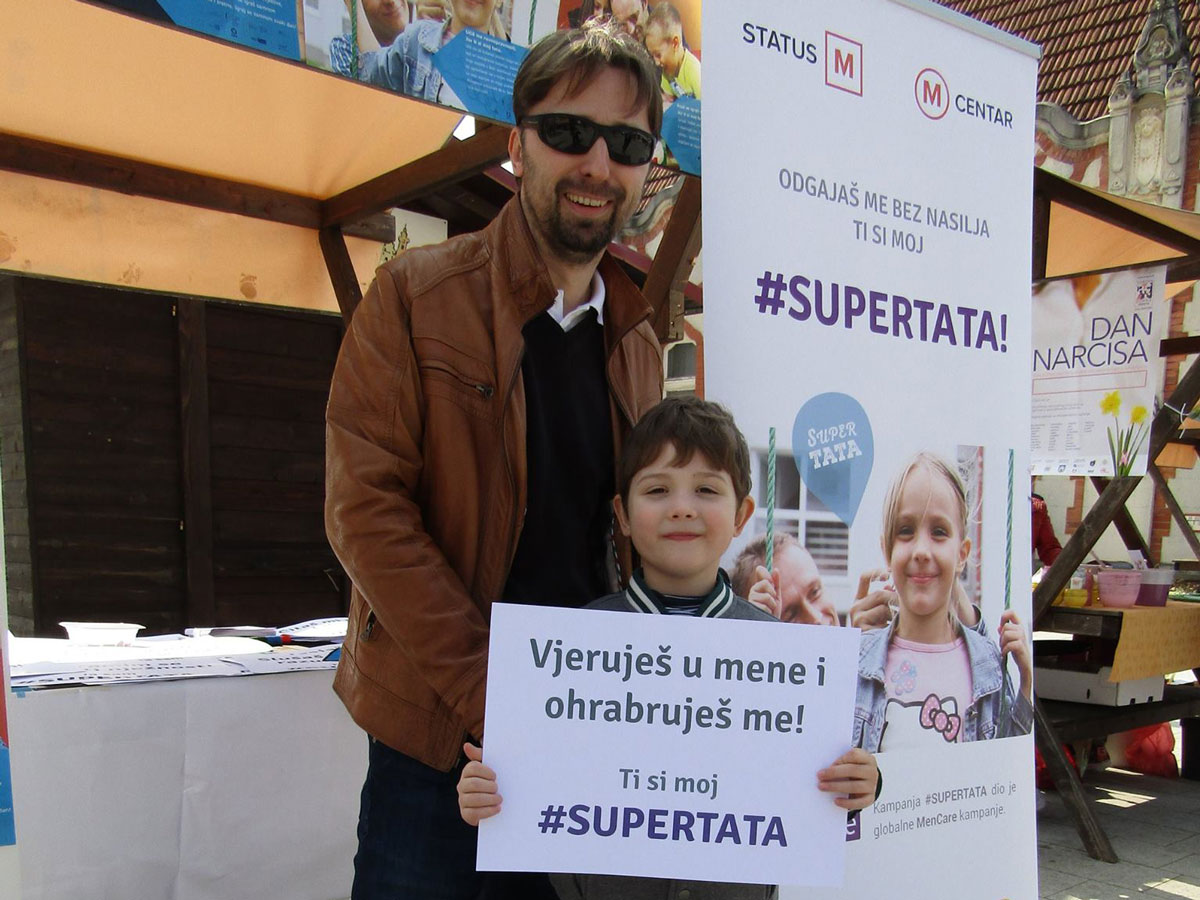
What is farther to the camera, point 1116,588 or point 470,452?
point 1116,588

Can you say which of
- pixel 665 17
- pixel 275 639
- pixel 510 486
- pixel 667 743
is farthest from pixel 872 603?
pixel 275 639

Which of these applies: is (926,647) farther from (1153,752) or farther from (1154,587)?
(1153,752)

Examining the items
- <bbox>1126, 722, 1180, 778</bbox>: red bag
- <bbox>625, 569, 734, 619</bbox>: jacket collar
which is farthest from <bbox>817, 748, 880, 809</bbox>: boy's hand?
<bbox>1126, 722, 1180, 778</bbox>: red bag

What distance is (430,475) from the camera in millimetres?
1590

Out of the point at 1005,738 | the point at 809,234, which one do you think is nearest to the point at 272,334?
the point at 809,234

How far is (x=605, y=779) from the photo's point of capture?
1460 millimetres

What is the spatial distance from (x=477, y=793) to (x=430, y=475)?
51 centimetres

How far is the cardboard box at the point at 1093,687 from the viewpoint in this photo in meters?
4.79

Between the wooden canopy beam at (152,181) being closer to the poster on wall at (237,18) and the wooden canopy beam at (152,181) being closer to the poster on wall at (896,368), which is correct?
the poster on wall at (237,18)

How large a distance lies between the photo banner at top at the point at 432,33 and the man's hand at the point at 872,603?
1248 millimetres

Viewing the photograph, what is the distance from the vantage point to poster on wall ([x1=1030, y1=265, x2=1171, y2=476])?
4.43m

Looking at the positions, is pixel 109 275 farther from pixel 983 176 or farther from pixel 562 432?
pixel 983 176
